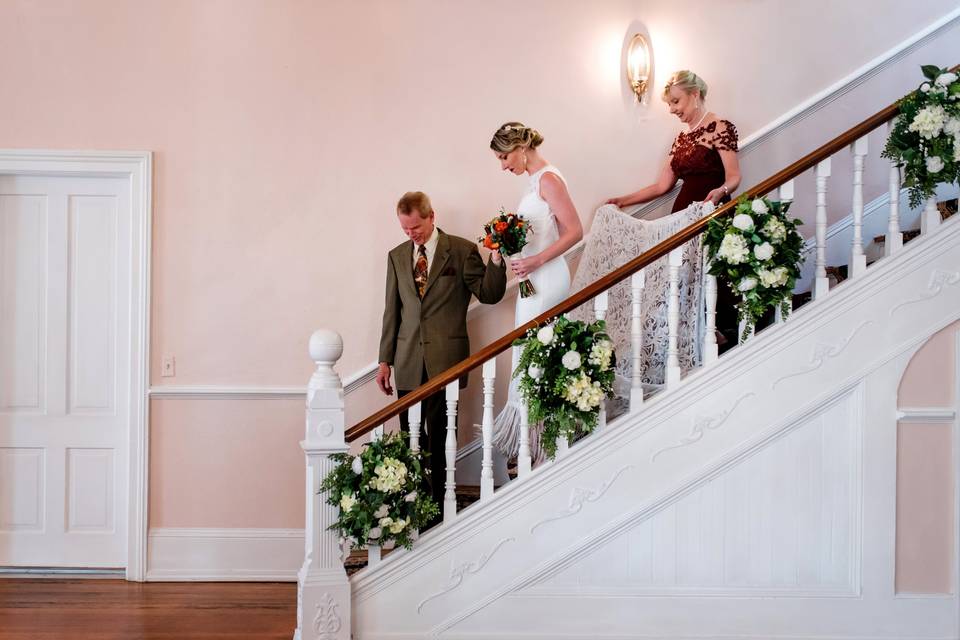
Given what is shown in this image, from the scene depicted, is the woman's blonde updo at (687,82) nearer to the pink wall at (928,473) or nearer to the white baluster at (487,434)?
the pink wall at (928,473)

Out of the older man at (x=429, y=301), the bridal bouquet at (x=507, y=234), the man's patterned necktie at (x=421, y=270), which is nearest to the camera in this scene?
the bridal bouquet at (x=507, y=234)

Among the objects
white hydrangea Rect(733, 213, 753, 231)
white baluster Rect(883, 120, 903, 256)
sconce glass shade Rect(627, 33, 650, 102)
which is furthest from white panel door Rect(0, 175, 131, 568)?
white baluster Rect(883, 120, 903, 256)

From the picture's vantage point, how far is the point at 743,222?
3.21 meters

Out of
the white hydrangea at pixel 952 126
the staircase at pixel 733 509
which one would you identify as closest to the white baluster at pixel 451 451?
the staircase at pixel 733 509

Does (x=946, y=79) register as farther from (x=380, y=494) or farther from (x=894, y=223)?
(x=380, y=494)

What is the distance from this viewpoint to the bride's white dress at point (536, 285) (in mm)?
3629

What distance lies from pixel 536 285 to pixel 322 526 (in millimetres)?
1385

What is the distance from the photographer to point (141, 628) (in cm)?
358

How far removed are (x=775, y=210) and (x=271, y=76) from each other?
2.66 metres

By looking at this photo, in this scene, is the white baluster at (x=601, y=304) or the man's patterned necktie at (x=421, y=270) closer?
the white baluster at (x=601, y=304)

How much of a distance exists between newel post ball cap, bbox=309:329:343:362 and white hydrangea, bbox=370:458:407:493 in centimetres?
47

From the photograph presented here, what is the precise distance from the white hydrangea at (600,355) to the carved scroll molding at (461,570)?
2.67 ft

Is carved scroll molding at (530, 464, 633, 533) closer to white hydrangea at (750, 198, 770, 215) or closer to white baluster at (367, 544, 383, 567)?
white baluster at (367, 544, 383, 567)

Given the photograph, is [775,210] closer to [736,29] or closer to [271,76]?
[736,29]
